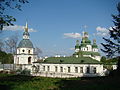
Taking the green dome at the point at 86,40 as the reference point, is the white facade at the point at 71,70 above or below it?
below

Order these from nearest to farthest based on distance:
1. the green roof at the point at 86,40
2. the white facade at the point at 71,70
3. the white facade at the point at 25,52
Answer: the white facade at the point at 71,70, the white facade at the point at 25,52, the green roof at the point at 86,40

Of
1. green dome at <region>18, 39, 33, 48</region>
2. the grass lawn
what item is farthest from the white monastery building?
the grass lawn

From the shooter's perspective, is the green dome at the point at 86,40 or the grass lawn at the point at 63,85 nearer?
the grass lawn at the point at 63,85

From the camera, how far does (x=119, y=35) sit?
30156 mm

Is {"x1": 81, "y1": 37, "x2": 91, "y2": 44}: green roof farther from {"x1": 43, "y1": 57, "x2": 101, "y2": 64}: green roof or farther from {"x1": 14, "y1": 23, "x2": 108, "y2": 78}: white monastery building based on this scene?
{"x1": 43, "y1": 57, "x2": 101, "y2": 64}: green roof

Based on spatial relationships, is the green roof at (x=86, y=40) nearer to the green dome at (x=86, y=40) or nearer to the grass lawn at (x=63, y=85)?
the green dome at (x=86, y=40)

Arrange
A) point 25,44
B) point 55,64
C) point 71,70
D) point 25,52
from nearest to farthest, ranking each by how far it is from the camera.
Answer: point 71,70 → point 55,64 → point 25,52 → point 25,44

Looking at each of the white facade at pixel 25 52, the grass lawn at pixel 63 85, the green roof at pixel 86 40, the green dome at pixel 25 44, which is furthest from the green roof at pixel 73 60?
the green roof at pixel 86 40

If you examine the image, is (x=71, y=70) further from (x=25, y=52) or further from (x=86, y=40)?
(x=86, y=40)

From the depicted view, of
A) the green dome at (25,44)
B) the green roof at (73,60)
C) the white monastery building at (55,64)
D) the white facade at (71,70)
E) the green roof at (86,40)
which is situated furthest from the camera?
the green roof at (86,40)

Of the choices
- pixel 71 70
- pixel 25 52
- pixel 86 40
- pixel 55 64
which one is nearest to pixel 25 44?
pixel 25 52

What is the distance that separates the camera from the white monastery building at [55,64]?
136 ft

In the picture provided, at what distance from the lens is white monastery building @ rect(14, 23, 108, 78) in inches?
1628

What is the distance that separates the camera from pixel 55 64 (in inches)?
1833
